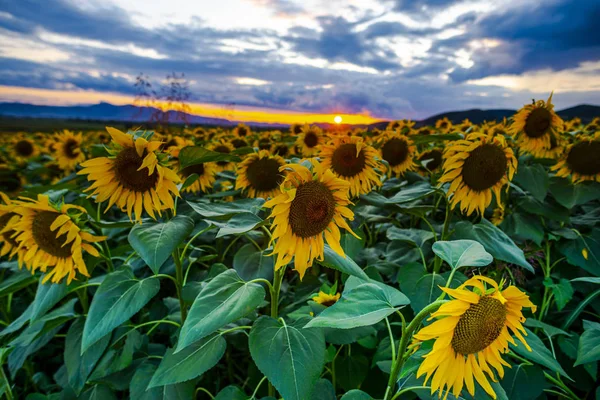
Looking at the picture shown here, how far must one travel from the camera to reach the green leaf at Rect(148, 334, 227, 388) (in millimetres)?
A: 1293

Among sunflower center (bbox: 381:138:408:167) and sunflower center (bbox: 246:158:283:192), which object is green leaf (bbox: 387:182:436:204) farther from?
sunflower center (bbox: 381:138:408:167)

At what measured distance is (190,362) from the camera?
1.35 metres

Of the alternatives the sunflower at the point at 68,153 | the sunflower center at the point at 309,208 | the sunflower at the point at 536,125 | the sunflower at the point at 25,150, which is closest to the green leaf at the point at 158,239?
the sunflower center at the point at 309,208

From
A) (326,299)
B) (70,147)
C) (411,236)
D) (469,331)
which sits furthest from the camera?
(70,147)

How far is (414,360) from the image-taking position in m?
1.14

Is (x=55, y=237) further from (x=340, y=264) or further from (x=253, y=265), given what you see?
(x=340, y=264)

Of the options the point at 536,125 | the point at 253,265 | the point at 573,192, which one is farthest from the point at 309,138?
the point at 253,265

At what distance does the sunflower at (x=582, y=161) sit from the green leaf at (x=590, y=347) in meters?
1.57

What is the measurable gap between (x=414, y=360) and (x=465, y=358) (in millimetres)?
151

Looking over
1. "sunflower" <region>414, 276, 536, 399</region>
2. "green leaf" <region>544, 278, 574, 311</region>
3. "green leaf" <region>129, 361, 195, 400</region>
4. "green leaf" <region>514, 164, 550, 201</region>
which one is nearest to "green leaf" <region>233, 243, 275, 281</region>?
"green leaf" <region>129, 361, 195, 400</region>

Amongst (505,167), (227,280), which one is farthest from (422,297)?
(505,167)

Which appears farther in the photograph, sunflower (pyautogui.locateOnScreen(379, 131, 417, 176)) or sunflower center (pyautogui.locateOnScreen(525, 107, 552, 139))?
sunflower (pyautogui.locateOnScreen(379, 131, 417, 176))

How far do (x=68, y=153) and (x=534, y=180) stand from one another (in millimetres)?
5364

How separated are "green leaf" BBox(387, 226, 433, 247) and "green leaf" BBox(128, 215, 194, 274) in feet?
3.65
